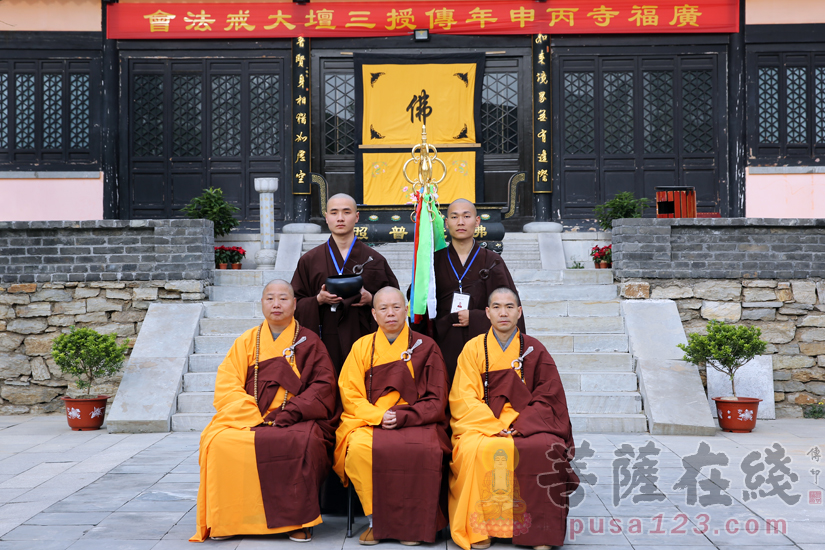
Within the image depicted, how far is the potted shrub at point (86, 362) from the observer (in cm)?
648

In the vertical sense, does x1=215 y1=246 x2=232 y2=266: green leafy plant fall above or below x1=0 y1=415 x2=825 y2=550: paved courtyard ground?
above

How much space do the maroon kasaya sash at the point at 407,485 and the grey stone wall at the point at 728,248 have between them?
447 centimetres

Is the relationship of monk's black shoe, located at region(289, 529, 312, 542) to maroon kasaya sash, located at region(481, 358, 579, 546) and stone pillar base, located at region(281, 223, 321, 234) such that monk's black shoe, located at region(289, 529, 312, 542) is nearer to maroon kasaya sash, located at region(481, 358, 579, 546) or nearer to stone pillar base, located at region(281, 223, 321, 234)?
maroon kasaya sash, located at region(481, 358, 579, 546)

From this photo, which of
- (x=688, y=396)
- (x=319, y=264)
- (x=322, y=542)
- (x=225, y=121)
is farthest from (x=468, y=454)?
(x=225, y=121)

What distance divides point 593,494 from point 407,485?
4.22 ft

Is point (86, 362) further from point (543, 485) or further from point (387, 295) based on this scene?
point (543, 485)

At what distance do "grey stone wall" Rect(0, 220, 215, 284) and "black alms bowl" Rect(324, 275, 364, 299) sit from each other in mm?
3614

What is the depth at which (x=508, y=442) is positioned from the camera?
143 inches

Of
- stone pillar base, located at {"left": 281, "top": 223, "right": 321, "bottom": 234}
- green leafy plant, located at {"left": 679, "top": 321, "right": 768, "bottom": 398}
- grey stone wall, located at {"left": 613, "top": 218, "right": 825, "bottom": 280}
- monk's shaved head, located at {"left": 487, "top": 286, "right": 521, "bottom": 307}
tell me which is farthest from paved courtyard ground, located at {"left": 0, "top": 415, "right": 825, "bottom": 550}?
stone pillar base, located at {"left": 281, "top": 223, "right": 321, "bottom": 234}

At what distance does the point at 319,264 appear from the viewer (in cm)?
458

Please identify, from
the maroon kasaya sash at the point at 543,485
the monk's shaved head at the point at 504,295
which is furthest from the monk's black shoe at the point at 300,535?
the monk's shaved head at the point at 504,295

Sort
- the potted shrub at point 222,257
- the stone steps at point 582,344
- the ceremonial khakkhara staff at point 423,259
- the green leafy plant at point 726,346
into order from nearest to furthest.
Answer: the ceremonial khakkhara staff at point 423,259
the green leafy plant at point 726,346
the stone steps at point 582,344
the potted shrub at point 222,257

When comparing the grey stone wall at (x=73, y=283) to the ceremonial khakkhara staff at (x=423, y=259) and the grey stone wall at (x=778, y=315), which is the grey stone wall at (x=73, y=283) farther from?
the grey stone wall at (x=778, y=315)

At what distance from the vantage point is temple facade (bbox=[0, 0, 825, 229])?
33.3 feet
